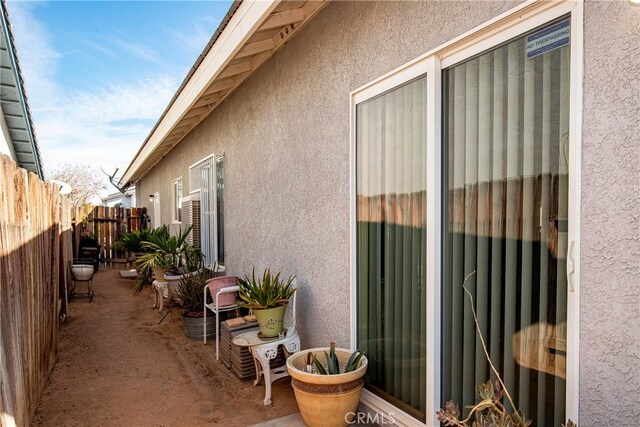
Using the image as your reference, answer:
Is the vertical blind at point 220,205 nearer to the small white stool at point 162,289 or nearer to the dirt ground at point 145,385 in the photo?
the small white stool at point 162,289

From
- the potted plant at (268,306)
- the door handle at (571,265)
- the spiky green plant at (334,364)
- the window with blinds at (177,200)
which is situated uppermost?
the window with blinds at (177,200)

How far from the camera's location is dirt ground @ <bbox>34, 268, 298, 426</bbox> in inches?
142

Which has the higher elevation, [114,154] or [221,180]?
[114,154]

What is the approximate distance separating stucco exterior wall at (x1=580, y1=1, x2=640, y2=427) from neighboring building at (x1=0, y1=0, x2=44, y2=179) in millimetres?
6343

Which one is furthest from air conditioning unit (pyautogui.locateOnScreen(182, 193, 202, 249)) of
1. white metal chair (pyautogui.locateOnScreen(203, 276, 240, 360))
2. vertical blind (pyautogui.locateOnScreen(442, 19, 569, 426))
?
vertical blind (pyautogui.locateOnScreen(442, 19, 569, 426))

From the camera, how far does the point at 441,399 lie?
266cm

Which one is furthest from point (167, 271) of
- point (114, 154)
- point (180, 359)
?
point (114, 154)

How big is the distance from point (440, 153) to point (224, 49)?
282 cm

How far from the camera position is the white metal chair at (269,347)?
12.5 feet

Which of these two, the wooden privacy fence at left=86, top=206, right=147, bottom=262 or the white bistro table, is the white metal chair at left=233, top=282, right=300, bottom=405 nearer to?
the white bistro table

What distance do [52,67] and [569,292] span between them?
17086 millimetres

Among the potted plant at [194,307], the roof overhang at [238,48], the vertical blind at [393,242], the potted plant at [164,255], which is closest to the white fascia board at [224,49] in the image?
the roof overhang at [238,48]

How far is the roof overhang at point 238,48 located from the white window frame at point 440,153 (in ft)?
4.01

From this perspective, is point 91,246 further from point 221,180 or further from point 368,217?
point 368,217
